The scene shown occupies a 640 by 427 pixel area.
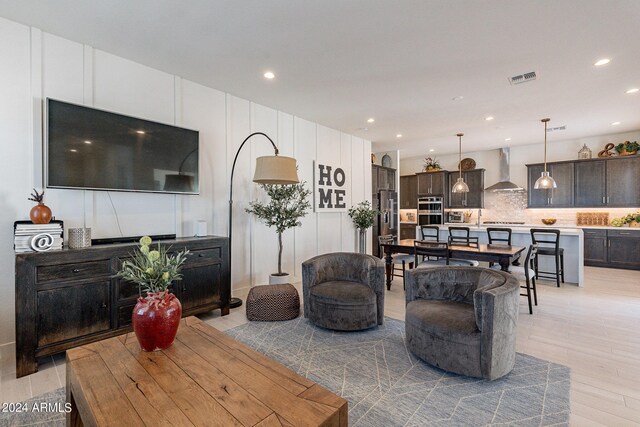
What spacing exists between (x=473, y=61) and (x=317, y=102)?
7.26ft

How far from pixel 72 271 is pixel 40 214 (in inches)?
22.3

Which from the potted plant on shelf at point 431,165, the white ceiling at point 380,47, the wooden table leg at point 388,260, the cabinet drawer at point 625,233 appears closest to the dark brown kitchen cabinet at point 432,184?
the potted plant on shelf at point 431,165

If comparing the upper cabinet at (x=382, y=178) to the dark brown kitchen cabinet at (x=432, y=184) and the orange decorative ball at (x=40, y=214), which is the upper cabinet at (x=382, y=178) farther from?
the orange decorative ball at (x=40, y=214)

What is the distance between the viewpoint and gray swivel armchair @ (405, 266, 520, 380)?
7.48ft

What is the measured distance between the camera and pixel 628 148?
21.8 feet

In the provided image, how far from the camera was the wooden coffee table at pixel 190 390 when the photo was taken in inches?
50.1

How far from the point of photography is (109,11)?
2650mm

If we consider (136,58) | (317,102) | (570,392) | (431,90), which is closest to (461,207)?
(431,90)

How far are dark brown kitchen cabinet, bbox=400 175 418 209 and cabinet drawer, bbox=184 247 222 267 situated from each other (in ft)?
23.7

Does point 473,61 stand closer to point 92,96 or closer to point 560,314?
point 560,314

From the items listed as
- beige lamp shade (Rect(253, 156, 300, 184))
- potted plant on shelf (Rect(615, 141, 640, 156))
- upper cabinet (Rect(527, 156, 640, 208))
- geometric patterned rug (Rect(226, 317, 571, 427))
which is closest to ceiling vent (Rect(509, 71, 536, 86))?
beige lamp shade (Rect(253, 156, 300, 184))

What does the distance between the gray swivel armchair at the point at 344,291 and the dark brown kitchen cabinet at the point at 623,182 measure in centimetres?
677

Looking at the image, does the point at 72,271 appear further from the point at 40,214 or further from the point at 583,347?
the point at 583,347

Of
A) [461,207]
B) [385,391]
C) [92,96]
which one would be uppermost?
[92,96]
